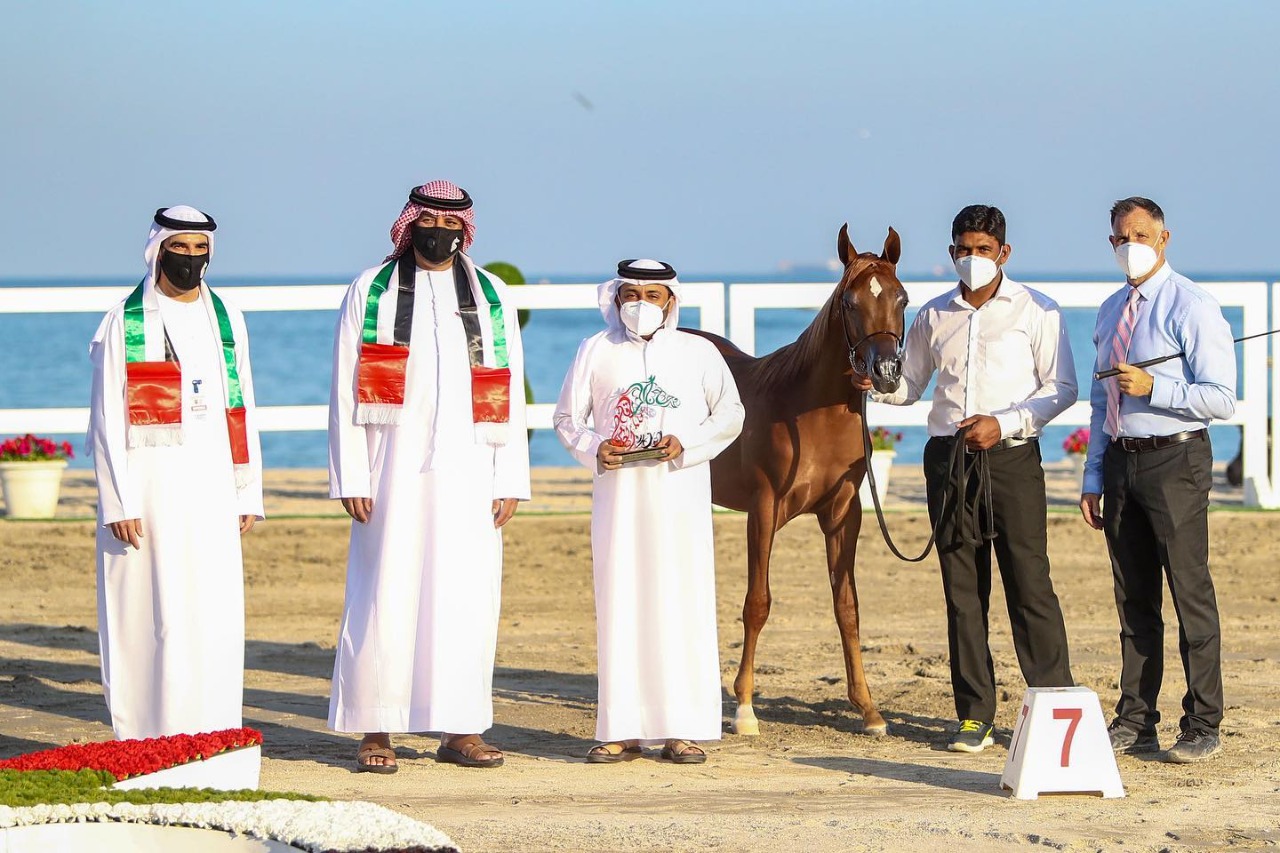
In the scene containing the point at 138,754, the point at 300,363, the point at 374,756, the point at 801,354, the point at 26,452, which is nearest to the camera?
the point at 138,754

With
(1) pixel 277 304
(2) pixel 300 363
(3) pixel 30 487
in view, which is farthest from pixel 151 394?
(2) pixel 300 363

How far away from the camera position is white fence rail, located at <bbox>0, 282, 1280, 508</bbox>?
42.8 ft

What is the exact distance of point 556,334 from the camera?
219 ft

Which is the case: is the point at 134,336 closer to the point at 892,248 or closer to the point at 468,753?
the point at 468,753

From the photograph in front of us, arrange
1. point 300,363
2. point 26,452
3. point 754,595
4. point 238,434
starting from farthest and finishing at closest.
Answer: point 300,363 < point 26,452 < point 754,595 < point 238,434

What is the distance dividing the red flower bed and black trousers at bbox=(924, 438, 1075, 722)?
2834 mm

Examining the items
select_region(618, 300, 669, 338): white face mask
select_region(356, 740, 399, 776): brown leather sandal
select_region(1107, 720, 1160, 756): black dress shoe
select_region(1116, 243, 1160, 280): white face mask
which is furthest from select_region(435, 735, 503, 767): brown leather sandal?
select_region(1116, 243, 1160, 280): white face mask

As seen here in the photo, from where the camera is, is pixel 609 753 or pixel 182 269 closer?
pixel 182 269

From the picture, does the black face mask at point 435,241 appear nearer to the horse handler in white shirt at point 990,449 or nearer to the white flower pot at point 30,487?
the horse handler in white shirt at point 990,449

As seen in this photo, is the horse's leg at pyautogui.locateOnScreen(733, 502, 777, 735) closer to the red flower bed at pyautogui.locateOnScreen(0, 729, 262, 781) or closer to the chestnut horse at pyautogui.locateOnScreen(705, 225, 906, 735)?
the chestnut horse at pyautogui.locateOnScreen(705, 225, 906, 735)

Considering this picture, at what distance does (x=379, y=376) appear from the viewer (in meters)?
6.80

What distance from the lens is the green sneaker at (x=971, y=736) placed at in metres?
7.17

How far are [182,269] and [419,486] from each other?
1.20 meters

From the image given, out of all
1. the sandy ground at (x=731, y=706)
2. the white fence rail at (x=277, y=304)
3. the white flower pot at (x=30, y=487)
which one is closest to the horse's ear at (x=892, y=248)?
the sandy ground at (x=731, y=706)
